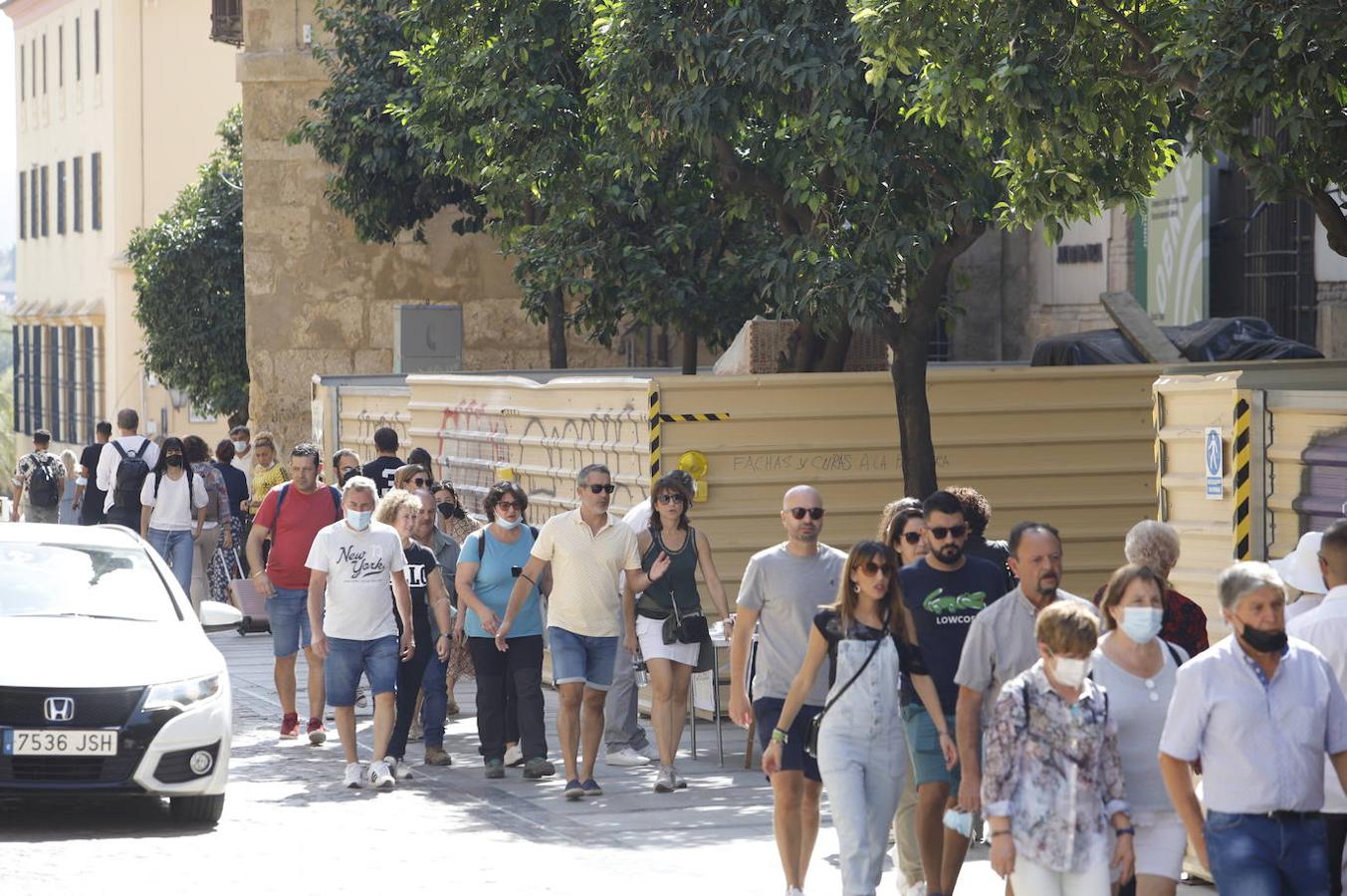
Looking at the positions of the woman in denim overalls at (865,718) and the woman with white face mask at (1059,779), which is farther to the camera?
the woman in denim overalls at (865,718)

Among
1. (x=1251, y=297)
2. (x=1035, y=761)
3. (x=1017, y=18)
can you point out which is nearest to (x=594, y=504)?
(x=1017, y=18)

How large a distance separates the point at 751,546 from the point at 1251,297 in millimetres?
8359

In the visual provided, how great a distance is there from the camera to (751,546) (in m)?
15.0

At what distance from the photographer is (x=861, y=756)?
839 cm

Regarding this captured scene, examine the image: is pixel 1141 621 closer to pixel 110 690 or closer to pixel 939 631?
pixel 939 631

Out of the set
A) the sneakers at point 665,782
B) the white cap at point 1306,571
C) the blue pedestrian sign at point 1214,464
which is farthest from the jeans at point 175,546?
the white cap at point 1306,571

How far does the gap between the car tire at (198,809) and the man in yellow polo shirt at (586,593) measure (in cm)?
200

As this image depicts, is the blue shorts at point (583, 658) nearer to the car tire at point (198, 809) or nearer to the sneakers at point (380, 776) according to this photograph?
the sneakers at point (380, 776)

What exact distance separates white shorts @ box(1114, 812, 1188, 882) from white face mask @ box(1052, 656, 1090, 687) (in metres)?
0.53

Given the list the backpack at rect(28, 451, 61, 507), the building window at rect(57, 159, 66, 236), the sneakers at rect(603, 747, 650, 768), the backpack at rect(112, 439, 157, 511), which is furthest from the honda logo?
the building window at rect(57, 159, 66, 236)

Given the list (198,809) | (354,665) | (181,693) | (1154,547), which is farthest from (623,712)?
(1154,547)

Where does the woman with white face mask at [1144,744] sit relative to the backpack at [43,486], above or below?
below

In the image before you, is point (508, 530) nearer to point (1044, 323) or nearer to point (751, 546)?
point (751, 546)

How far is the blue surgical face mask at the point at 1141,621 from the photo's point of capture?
6984mm
